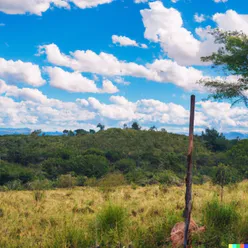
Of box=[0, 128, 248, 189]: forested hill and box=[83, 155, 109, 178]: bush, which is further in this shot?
box=[83, 155, 109, 178]: bush

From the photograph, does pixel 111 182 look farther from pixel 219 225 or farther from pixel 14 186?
pixel 219 225

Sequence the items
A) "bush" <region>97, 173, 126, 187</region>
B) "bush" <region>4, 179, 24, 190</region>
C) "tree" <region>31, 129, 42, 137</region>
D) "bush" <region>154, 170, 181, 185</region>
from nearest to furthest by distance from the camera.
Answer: "bush" <region>97, 173, 126, 187</region>, "bush" <region>154, 170, 181, 185</region>, "bush" <region>4, 179, 24, 190</region>, "tree" <region>31, 129, 42, 137</region>

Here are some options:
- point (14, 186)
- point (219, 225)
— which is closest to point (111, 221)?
point (219, 225)

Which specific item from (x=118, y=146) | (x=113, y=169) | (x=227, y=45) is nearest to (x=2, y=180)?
(x=113, y=169)

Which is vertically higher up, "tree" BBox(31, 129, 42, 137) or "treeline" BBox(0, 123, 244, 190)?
"tree" BBox(31, 129, 42, 137)

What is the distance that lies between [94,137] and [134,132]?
10561 mm

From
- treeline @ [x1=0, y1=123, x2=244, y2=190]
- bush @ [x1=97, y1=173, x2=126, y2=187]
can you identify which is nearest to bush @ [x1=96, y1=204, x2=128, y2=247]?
bush @ [x1=97, y1=173, x2=126, y2=187]

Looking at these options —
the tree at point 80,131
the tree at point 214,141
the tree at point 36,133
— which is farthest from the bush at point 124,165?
the tree at point 36,133

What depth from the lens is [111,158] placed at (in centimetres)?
6259

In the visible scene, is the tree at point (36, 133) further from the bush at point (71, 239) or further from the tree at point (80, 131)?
the bush at point (71, 239)

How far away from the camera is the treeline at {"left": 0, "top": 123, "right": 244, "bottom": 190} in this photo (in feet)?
121

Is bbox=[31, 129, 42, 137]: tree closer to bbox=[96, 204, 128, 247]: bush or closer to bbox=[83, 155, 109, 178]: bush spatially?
bbox=[83, 155, 109, 178]: bush

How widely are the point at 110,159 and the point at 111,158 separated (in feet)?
0.90

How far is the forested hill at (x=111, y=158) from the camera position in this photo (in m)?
41.7
